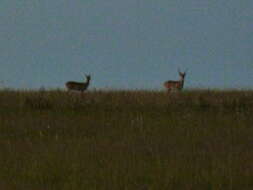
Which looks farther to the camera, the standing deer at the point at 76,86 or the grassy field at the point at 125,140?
the standing deer at the point at 76,86

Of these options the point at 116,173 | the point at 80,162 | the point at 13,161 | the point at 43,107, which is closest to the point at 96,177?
the point at 116,173

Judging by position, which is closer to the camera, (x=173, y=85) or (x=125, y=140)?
(x=125, y=140)

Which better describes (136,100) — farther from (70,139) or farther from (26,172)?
(26,172)

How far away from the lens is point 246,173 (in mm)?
8688

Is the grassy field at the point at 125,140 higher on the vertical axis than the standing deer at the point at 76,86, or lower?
lower

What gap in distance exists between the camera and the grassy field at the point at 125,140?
858 cm

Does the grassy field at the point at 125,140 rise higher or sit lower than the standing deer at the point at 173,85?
lower

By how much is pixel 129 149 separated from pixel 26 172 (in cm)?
231

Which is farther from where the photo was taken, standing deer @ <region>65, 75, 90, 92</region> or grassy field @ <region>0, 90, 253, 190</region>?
standing deer @ <region>65, 75, 90, 92</region>

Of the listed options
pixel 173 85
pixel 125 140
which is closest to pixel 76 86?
pixel 173 85

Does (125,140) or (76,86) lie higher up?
(76,86)

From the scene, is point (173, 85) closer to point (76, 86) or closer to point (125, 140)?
point (76, 86)

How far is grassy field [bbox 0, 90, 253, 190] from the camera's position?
28.1 feet

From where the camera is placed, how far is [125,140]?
11891 millimetres
